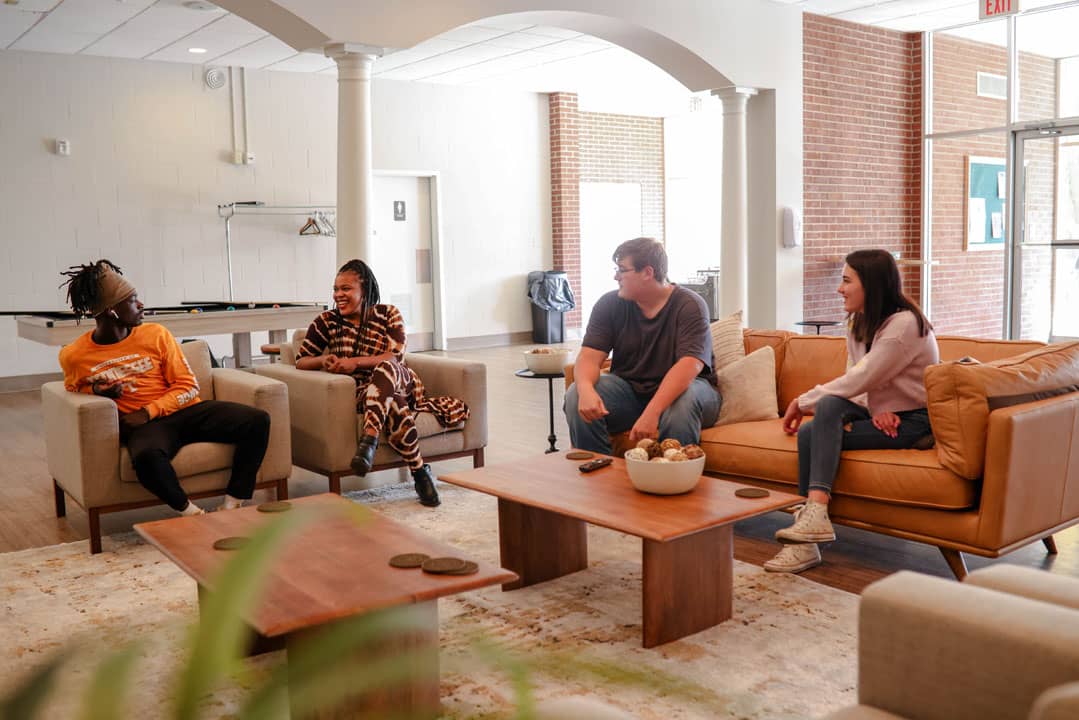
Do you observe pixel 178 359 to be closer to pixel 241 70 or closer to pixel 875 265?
pixel 875 265

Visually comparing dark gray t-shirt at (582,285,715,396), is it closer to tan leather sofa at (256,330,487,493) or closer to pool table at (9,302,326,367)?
tan leather sofa at (256,330,487,493)

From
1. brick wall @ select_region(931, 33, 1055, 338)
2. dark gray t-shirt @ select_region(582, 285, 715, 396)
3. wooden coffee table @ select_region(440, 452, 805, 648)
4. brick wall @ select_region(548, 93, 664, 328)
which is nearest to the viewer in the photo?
wooden coffee table @ select_region(440, 452, 805, 648)

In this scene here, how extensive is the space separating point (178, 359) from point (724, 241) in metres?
5.04

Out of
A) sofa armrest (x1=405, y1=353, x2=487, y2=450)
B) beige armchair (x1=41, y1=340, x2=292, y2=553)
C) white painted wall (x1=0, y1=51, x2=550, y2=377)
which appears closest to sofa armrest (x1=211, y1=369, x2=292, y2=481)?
beige armchair (x1=41, y1=340, x2=292, y2=553)

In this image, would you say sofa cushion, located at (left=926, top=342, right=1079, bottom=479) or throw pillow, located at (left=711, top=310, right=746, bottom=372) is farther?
throw pillow, located at (left=711, top=310, right=746, bottom=372)

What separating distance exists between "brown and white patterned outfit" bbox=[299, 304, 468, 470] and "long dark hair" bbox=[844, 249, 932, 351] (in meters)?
1.94

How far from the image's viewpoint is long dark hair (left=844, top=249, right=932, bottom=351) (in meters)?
3.49

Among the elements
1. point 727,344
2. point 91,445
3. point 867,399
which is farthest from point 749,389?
point 91,445

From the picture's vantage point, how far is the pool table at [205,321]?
594 cm

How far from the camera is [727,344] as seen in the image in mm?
4398

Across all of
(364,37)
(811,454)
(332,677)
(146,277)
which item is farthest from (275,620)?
(146,277)

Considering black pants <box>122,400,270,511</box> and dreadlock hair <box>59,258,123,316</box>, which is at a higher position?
dreadlock hair <box>59,258,123,316</box>

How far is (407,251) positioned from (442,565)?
876 centimetres

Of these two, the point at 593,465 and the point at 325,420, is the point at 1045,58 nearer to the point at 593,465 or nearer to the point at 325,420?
the point at 593,465
